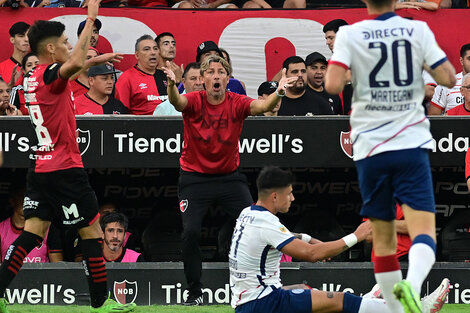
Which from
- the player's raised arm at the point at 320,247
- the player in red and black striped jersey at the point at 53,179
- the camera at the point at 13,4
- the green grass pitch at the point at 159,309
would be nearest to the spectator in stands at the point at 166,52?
the camera at the point at 13,4

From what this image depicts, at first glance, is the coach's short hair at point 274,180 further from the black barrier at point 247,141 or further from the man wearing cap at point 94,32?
the man wearing cap at point 94,32

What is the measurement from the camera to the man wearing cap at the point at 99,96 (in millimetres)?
10258

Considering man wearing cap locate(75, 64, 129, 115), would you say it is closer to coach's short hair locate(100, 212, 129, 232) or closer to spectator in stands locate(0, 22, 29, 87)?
coach's short hair locate(100, 212, 129, 232)

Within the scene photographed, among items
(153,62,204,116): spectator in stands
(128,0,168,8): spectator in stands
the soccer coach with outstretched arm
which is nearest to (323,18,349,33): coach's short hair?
(153,62,204,116): spectator in stands

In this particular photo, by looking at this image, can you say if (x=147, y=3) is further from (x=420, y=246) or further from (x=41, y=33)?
(x=420, y=246)

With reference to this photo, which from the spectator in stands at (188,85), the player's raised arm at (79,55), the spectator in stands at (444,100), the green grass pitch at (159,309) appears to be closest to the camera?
the player's raised arm at (79,55)

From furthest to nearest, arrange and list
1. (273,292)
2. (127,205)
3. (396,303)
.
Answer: (127,205) → (273,292) → (396,303)

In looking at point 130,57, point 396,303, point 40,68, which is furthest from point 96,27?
point 396,303

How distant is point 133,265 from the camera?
31.0ft

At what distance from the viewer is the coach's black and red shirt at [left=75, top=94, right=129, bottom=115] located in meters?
10.2

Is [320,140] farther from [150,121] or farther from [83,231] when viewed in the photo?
[83,231]

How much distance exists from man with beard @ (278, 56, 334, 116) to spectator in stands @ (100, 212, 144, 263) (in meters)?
1.98

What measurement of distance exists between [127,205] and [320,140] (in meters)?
2.71

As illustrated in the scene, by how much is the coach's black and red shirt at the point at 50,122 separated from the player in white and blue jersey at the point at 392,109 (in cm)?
255
